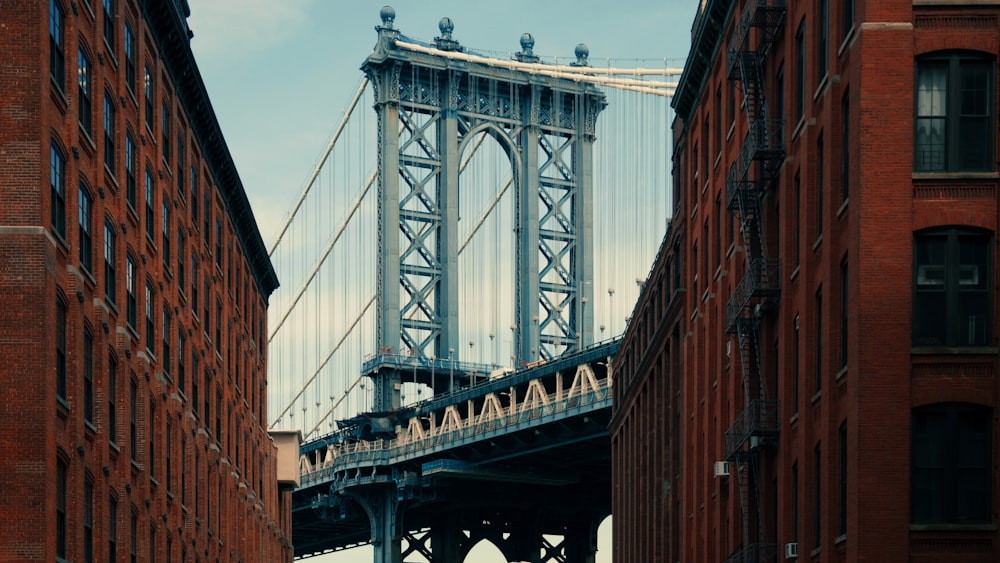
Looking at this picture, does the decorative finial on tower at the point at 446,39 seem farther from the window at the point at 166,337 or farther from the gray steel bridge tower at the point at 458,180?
the window at the point at 166,337

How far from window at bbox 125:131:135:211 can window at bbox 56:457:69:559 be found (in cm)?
1276

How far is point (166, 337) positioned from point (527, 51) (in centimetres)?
9778

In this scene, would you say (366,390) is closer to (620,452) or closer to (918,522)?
(620,452)

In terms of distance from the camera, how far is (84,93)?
48094mm

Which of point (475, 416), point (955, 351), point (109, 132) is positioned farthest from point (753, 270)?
point (475, 416)

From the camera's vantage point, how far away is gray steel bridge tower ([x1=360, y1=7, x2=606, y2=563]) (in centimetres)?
15338

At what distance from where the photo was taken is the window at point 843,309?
140ft

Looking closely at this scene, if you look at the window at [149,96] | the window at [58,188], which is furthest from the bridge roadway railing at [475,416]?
the window at [58,188]

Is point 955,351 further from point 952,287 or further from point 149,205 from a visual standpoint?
point 149,205

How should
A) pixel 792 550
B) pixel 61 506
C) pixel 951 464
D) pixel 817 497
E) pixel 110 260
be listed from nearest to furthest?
pixel 951 464 < pixel 61 506 < pixel 817 497 < pixel 792 550 < pixel 110 260

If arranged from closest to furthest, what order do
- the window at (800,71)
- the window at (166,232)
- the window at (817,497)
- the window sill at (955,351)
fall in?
the window sill at (955,351) < the window at (817,497) < the window at (800,71) < the window at (166,232)

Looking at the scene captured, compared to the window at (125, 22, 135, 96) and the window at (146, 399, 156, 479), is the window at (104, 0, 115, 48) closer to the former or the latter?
the window at (125, 22, 135, 96)

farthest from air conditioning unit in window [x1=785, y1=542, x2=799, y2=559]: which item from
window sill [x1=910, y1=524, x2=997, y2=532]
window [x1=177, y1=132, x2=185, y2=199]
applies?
window [x1=177, y1=132, x2=185, y2=199]

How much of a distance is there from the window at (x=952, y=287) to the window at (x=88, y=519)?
19.2 meters
